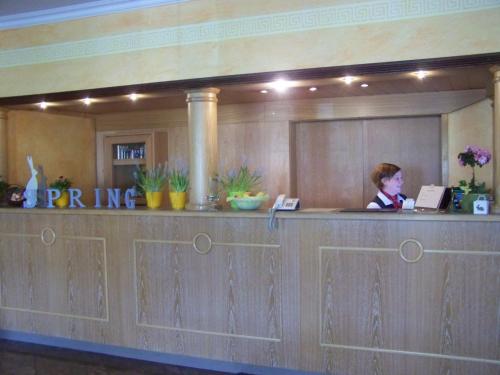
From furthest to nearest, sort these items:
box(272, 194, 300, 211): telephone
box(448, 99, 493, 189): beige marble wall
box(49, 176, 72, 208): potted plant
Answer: box(448, 99, 493, 189): beige marble wall → box(49, 176, 72, 208): potted plant → box(272, 194, 300, 211): telephone

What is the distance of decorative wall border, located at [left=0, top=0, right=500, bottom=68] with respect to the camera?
315 centimetres

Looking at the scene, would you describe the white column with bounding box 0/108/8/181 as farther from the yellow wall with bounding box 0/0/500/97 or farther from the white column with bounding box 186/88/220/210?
the white column with bounding box 186/88/220/210

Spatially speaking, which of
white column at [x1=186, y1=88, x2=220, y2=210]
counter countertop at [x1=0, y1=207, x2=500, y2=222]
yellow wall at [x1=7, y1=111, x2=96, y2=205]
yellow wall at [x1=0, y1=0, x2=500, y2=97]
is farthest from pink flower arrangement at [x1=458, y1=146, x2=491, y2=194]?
yellow wall at [x1=7, y1=111, x2=96, y2=205]

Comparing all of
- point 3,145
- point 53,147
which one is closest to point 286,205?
point 3,145

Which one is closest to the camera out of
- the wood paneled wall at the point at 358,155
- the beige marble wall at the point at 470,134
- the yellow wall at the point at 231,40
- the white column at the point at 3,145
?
the yellow wall at the point at 231,40

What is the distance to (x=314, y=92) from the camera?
4965 mm

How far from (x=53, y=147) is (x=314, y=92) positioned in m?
3.51

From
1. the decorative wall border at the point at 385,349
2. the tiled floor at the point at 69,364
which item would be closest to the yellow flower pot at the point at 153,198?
the tiled floor at the point at 69,364

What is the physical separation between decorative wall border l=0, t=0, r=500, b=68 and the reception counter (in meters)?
1.38

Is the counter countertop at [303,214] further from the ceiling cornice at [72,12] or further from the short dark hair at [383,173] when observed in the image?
the ceiling cornice at [72,12]

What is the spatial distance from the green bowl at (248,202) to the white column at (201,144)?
267 millimetres

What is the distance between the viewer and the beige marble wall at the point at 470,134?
5.06 metres

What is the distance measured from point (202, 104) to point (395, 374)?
98.1 inches

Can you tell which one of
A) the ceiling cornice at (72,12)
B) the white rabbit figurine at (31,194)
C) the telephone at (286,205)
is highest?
the ceiling cornice at (72,12)
